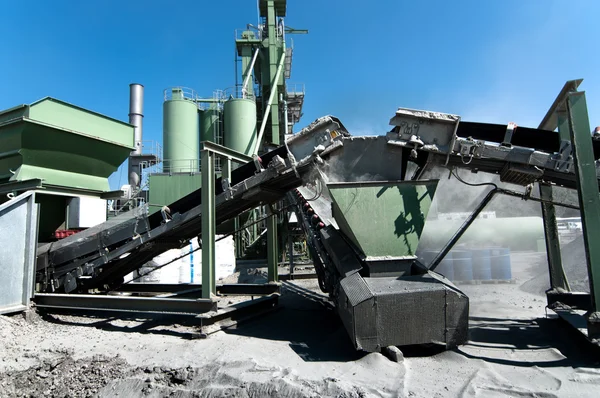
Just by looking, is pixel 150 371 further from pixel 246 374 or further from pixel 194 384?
pixel 246 374

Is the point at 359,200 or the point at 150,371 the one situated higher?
the point at 359,200

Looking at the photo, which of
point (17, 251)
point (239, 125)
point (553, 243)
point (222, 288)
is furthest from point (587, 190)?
point (239, 125)

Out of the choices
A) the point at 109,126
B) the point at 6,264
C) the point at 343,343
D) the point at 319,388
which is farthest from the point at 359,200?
the point at 109,126

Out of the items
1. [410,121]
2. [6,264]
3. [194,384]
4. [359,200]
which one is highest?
[410,121]

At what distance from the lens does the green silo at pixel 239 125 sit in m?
17.6

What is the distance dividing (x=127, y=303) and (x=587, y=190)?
5444 millimetres

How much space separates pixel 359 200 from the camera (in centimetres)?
392

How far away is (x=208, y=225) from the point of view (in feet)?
15.9

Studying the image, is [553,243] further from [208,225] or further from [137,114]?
[137,114]

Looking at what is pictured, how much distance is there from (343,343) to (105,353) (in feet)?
8.15

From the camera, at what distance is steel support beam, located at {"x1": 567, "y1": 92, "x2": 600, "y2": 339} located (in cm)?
346

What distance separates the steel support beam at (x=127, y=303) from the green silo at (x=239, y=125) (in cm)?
1242

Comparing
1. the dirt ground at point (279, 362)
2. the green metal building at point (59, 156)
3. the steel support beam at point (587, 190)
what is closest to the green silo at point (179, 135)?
the green metal building at point (59, 156)

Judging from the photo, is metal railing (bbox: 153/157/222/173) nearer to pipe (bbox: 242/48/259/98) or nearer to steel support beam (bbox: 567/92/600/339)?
pipe (bbox: 242/48/259/98)
